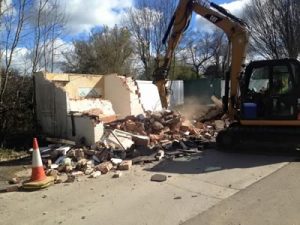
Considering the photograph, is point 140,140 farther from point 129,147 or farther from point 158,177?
point 158,177

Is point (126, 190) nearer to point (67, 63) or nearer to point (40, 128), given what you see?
point (40, 128)

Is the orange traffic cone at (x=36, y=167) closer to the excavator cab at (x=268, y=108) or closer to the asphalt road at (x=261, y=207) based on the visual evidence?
the asphalt road at (x=261, y=207)

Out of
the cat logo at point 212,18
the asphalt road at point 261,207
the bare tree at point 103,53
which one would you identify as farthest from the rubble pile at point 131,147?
the bare tree at point 103,53

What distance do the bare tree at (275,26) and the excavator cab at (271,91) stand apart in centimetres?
2356

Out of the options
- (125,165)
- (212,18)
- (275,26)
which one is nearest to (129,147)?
(125,165)

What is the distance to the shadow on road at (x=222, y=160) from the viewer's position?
34.6 ft

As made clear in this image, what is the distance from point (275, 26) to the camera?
122 feet

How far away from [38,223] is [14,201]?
1499 millimetres

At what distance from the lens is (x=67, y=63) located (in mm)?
39562

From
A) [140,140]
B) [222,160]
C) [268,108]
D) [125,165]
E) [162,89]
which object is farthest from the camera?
[162,89]

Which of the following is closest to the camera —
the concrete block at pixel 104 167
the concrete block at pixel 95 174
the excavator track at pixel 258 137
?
→ the concrete block at pixel 95 174

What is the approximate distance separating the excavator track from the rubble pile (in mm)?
695

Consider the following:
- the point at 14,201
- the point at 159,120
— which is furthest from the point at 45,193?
the point at 159,120

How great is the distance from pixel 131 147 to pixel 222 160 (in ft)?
8.56
